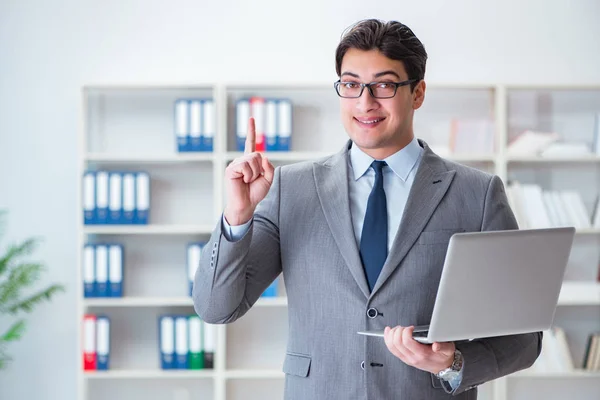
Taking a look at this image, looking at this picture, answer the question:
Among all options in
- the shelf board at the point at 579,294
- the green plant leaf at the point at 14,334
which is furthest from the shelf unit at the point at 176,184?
the green plant leaf at the point at 14,334

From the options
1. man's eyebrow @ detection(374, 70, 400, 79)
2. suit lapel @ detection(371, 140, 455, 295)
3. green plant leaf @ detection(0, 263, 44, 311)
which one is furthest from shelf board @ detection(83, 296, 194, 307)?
man's eyebrow @ detection(374, 70, 400, 79)

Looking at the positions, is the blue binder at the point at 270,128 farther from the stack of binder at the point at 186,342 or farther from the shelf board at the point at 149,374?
the shelf board at the point at 149,374

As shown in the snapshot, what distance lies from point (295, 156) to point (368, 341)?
8.56 ft

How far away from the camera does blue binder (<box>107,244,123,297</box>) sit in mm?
4160

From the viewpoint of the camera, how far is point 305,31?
445 centimetres

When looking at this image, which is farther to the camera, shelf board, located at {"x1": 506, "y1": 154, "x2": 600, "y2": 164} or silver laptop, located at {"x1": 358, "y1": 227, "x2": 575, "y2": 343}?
shelf board, located at {"x1": 506, "y1": 154, "x2": 600, "y2": 164}

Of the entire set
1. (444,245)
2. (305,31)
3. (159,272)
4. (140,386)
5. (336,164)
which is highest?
(305,31)

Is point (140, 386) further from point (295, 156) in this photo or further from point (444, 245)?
point (444, 245)

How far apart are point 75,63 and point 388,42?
3.13 metres

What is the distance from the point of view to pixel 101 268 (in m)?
4.16

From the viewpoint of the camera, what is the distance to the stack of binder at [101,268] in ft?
13.6

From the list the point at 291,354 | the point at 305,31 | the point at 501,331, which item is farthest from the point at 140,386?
the point at 501,331

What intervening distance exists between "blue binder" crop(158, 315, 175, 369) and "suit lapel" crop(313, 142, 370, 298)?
255cm

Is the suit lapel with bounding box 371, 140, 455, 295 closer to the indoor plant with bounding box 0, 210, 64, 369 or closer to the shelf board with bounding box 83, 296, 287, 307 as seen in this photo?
the shelf board with bounding box 83, 296, 287, 307
